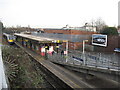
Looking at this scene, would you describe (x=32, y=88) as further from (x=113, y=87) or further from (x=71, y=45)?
(x=71, y=45)

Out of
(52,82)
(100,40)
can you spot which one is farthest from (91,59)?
(100,40)

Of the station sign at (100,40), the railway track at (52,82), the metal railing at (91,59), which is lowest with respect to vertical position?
the railway track at (52,82)

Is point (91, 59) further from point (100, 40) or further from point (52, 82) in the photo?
point (100, 40)

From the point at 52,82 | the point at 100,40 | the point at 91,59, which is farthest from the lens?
the point at 100,40

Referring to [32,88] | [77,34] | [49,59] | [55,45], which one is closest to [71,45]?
[77,34]

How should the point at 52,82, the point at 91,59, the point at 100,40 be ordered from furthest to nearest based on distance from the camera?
1. the point at 100,40
2. the point at 91,59
3. the point at 52,82

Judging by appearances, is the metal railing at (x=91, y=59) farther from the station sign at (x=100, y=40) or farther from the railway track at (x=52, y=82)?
the station sign at (x=100, y=40)

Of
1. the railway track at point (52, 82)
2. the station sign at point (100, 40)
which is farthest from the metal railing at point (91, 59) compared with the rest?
the station sign at point (100, 40)

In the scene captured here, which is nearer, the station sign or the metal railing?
the metal railing

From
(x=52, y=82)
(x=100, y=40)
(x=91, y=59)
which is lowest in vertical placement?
(x=52, y=82)

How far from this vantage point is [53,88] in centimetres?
829

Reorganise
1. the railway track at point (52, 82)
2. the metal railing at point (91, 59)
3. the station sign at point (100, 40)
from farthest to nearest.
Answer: the station sign at point (100, 40)
the railway track at point (52, 82)
the metal railing at point (91, 59)

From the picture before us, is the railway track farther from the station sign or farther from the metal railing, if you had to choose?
the station sign

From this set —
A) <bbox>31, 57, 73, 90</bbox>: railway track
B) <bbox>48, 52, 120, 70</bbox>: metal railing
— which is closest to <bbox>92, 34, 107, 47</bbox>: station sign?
<bbox>48, 52, 120, 70</bbox>: metal railing
